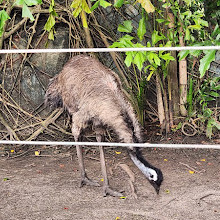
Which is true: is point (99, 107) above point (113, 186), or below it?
above

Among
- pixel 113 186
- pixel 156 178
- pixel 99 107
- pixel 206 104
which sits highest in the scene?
pixel 99 107

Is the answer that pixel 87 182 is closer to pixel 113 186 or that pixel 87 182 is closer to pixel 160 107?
→ pixel 113 186

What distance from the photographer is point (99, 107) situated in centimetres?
424

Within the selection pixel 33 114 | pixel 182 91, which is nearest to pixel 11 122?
pixel 33 114

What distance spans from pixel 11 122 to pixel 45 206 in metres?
2.29

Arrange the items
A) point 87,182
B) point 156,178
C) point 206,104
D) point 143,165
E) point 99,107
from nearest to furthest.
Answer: point 156,178 < point 143,165 < point 99,107 < point 87,182 < point 206,104

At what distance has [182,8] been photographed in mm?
4820

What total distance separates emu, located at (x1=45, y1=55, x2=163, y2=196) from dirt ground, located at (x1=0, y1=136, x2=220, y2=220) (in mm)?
205

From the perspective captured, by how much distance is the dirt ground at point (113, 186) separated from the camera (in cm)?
375

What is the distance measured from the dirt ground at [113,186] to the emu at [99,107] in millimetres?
205

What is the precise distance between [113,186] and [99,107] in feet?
2.77

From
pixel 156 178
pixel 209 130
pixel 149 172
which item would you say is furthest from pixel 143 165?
pixel 209 130

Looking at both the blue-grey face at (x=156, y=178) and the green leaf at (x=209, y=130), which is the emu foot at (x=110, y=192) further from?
the green leaf at (x=209, y=130)

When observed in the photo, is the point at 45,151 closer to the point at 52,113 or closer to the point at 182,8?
the point at 52,113
